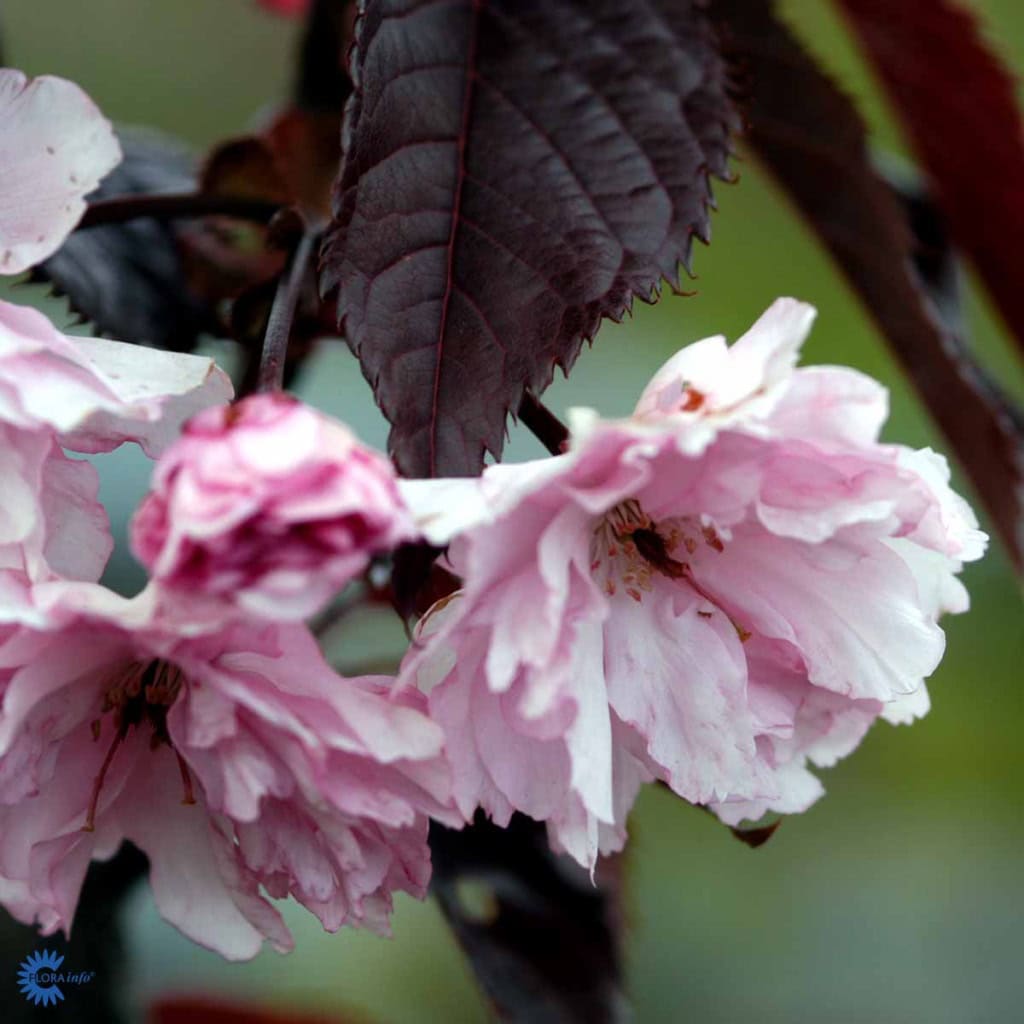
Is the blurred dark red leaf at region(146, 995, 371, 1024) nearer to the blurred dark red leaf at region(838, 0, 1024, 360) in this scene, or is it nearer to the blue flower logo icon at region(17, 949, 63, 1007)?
the blue flower logo icon at region(17, 949, 63, 1007)

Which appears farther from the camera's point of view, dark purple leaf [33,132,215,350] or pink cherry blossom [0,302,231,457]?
dark purple leaf [33,132,215,350]

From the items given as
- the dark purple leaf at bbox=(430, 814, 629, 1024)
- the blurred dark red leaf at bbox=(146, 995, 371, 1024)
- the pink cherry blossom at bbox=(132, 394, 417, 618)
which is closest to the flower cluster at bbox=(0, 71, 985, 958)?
the pink cherry blossom at bbox=(132, 394, 417, 618)

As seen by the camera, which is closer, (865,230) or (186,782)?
(186,782)

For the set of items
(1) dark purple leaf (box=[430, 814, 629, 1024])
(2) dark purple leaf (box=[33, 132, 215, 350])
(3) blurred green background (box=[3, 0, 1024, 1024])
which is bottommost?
(3) blurred green background (box=[3, 0, 1024, 1024])

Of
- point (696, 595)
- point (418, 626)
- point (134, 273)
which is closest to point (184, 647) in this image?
point (418, 626)

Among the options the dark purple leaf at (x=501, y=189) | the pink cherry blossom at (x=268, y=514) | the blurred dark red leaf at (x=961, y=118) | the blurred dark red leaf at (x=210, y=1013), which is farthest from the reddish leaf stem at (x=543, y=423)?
the blurred dark red leaf at (x=210, y=1013)

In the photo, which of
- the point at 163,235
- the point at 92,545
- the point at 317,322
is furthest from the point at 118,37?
the point at 92,545

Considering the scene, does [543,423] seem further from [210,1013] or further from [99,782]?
[210,1013]
